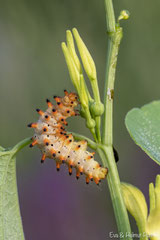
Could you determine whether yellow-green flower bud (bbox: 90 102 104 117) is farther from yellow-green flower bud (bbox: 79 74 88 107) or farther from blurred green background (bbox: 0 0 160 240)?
blurred green background (bbox: 0 0 160 240)

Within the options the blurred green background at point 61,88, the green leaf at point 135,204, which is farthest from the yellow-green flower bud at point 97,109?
the blurred green background at point 61,88

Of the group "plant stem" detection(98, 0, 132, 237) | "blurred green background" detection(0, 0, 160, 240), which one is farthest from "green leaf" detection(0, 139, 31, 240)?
"blurred green background" detection(0, 0, 160, 240)

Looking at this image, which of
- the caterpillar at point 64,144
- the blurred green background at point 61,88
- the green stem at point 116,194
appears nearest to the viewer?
the green stem at point 116,194

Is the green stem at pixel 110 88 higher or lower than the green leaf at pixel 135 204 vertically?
higher

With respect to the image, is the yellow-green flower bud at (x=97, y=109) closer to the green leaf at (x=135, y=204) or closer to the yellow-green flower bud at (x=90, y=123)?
the yellow-green flower bud at (x=90, y=123)

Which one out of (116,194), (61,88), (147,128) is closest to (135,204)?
(116,194)

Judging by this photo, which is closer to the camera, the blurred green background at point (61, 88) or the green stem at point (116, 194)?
the green stem at point (116, 194)
